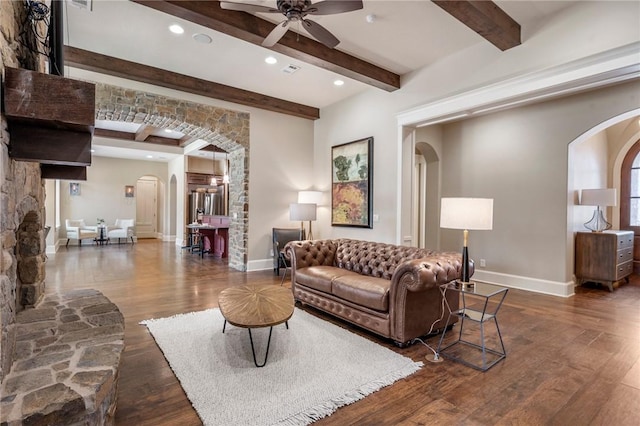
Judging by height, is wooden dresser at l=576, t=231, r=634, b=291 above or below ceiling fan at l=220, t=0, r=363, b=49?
below

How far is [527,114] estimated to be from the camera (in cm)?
506

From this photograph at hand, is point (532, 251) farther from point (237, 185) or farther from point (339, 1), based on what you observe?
point (237, 185)

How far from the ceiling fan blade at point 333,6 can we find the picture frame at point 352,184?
305 centimetres

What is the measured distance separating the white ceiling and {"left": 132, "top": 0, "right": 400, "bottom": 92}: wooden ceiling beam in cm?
13

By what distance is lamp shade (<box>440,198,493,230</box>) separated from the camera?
2748mm

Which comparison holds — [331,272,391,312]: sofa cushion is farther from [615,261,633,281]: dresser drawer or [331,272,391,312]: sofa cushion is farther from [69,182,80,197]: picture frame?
[69,182,80,197]: picture frame

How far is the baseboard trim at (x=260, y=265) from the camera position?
637 cm

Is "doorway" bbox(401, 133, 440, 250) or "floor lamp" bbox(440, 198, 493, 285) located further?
"doorway" bbox(401, 133, 440, 250)

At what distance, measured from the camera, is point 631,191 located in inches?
243

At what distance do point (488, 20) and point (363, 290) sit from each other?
309 cm

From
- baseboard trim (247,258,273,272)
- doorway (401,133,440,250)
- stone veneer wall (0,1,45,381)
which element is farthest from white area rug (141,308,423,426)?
baseboard trim (247,258,273,272)

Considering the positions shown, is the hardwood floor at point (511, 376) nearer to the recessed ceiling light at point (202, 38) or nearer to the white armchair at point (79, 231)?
the recessed ceiling light at point (202, 38)

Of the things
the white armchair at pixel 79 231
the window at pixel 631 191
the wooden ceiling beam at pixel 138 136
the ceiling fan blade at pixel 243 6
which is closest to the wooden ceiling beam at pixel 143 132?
the wooden ceiling beam at pixel 138 136

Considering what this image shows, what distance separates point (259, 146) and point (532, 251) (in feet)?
16.9
